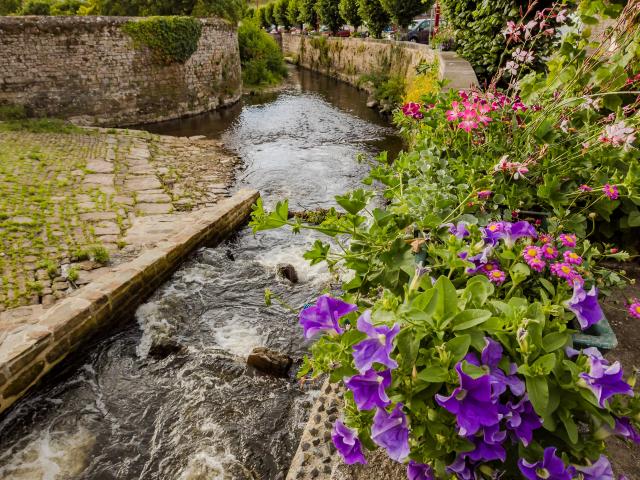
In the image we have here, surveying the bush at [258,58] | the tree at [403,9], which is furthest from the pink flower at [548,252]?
the bush at [258,58]

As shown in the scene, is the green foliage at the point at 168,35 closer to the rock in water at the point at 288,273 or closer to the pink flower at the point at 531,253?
the rock in water at the point at 288,273

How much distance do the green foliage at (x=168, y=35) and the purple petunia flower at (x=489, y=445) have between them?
1475cm

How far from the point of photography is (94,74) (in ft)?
40.8

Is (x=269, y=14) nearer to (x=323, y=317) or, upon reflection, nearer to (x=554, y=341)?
(x=323, y=317)

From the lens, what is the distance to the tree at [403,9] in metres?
17.7

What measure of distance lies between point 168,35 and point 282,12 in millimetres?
29891

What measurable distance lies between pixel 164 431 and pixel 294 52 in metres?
32.8

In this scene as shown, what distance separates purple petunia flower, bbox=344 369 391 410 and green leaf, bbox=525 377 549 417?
0.33 metres

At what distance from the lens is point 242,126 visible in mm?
13578

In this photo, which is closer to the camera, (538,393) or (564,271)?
(538,393)

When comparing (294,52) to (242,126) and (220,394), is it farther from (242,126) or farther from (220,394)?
(220,394)

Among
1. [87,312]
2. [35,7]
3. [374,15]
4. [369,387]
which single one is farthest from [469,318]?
[35,7]

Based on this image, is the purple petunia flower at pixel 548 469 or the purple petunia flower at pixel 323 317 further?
the purple petunia flower at pixel 323 317

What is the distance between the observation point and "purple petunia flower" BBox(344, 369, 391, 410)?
1041 millimetres
